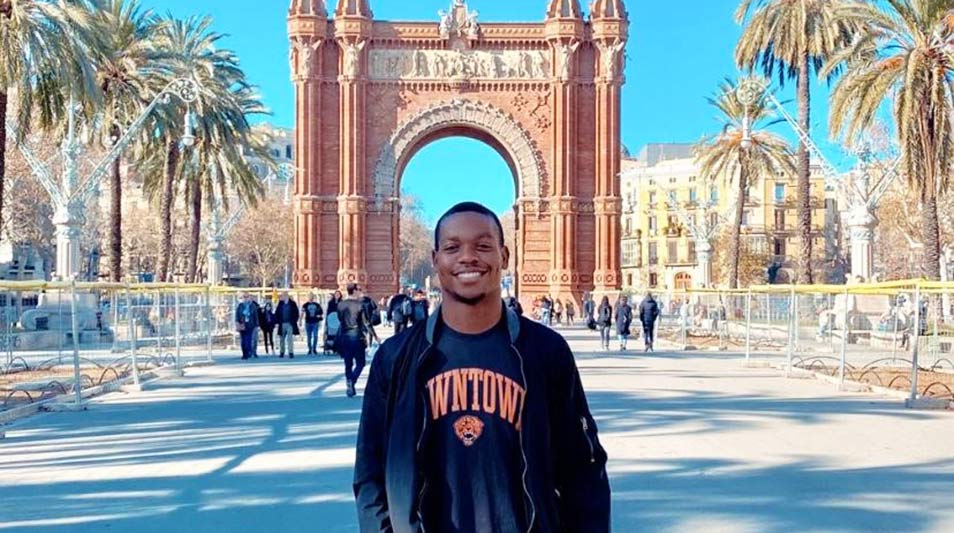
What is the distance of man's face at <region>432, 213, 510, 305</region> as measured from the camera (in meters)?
3.31

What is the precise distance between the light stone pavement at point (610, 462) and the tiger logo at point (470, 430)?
4.12m

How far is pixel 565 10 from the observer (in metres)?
49.8

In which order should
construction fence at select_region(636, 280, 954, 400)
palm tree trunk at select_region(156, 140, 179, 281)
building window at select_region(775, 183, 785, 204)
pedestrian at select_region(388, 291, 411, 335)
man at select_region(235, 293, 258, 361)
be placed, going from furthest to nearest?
building window at select_region(775, 183, 785, 204) → palm tree trunk at select_region(156, 140, 179, 281) → man at select_region(235, 293, 258, 361) → pedestrian at select_region(388, 291, 411, 335) → construction fence at select_region(636, 280, 954, 400)

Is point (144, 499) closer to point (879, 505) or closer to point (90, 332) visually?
point (879, 505)

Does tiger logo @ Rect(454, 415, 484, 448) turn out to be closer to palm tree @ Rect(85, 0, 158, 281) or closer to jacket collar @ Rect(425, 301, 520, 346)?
jacket collar @ Rect(425, 301, 520, 346)

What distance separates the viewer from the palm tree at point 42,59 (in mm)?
18234

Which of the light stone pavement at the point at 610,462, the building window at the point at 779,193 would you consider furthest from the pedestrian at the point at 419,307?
the building window at the point at 779,193

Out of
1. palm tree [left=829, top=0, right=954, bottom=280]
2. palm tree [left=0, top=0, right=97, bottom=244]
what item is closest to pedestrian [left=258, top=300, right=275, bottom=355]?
palm tree [left=0, top=0, right=97, bottom=244]

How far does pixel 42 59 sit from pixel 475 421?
18.0 m

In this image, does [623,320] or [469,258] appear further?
[623,320]

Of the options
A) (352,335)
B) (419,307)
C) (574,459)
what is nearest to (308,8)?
(419,307)

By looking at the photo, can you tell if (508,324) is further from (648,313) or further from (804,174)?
(804,174)

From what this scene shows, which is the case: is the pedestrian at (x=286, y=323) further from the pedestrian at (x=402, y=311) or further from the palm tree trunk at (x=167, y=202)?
the palm tree trunk at (x=167, y=202)

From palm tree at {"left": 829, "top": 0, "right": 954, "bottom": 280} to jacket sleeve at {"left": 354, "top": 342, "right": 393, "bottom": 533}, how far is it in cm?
1967
